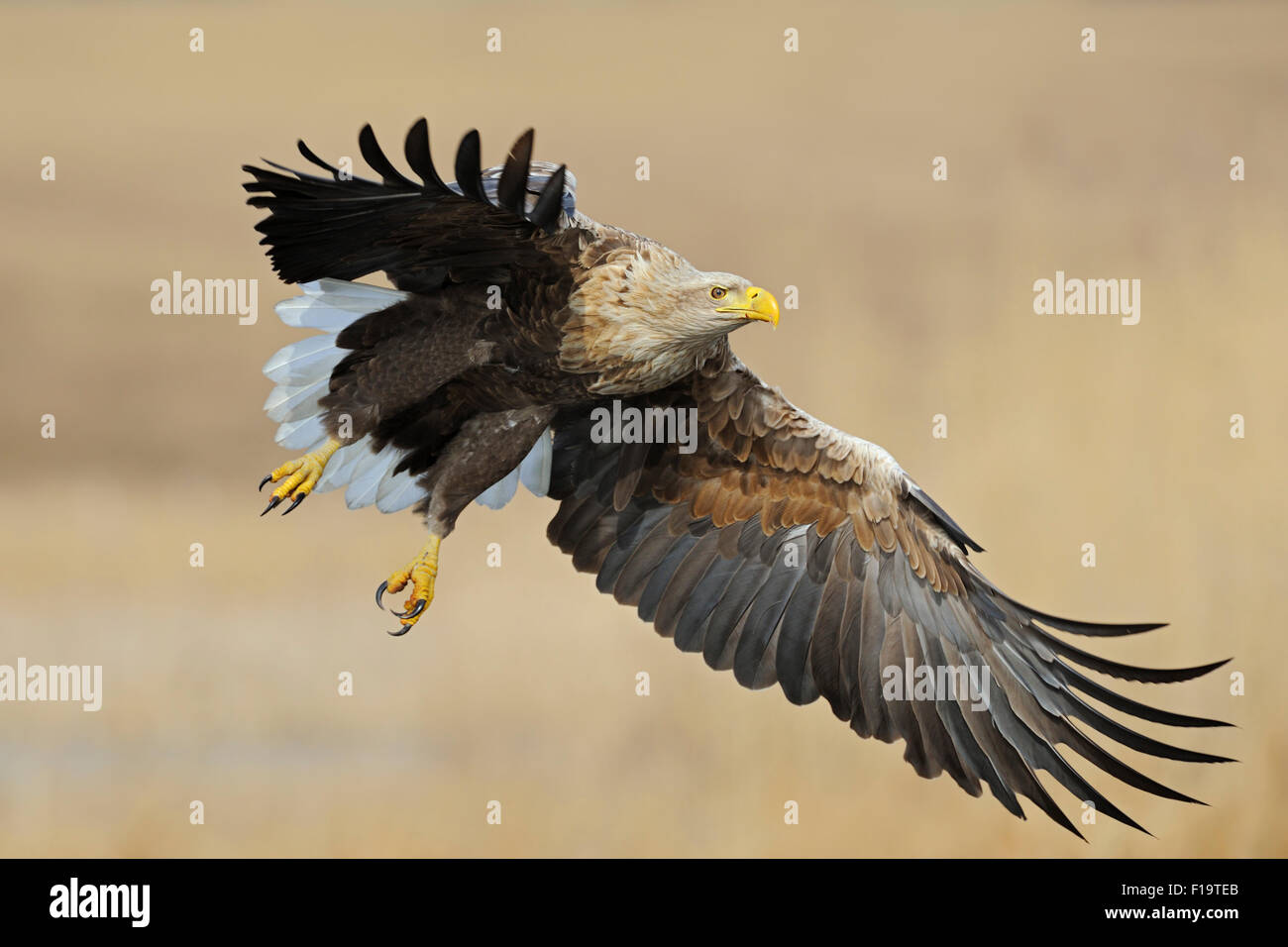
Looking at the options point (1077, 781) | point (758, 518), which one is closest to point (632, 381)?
point (758, 518)

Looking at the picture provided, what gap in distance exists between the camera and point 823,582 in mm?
5273

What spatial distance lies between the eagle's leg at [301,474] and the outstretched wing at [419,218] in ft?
2.42

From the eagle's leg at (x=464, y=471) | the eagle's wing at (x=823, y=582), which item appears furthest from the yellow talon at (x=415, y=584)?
the eagle's wing at (x=823, y=582)

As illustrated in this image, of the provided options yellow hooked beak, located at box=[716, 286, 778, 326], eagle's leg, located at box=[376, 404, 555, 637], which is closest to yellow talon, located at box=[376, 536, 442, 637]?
eagle's leg, located at box=[376, 404, 555, 637]

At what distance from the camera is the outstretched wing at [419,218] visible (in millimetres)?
3650

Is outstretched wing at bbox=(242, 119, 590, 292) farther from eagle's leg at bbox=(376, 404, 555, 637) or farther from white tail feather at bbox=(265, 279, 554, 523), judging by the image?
eagle's leg at bbox=(376, 404, 555, 637)

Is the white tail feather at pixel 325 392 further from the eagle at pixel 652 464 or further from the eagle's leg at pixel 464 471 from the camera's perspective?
the eagle's leg at pixel 464 471

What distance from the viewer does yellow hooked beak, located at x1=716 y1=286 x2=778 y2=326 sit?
4.16 meters

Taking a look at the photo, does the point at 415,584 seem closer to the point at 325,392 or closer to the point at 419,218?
the point at 325,392

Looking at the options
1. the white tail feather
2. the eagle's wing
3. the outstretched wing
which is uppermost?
the outstretched wing

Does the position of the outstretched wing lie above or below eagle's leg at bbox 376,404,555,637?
above

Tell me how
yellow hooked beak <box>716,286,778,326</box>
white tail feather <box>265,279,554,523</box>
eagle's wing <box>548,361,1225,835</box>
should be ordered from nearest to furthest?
yellow hooked beak <box>716,286,778,326</box> → white tail feather <box>265,279,554,523</box> → eagle's wing <box>548,361,1225,835</box>

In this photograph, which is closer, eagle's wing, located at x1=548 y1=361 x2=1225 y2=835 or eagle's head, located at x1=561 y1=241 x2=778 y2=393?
eagle's head, located at x1=561 y1=241 x2=778 y2=393

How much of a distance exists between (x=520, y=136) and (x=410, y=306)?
3.91ft
